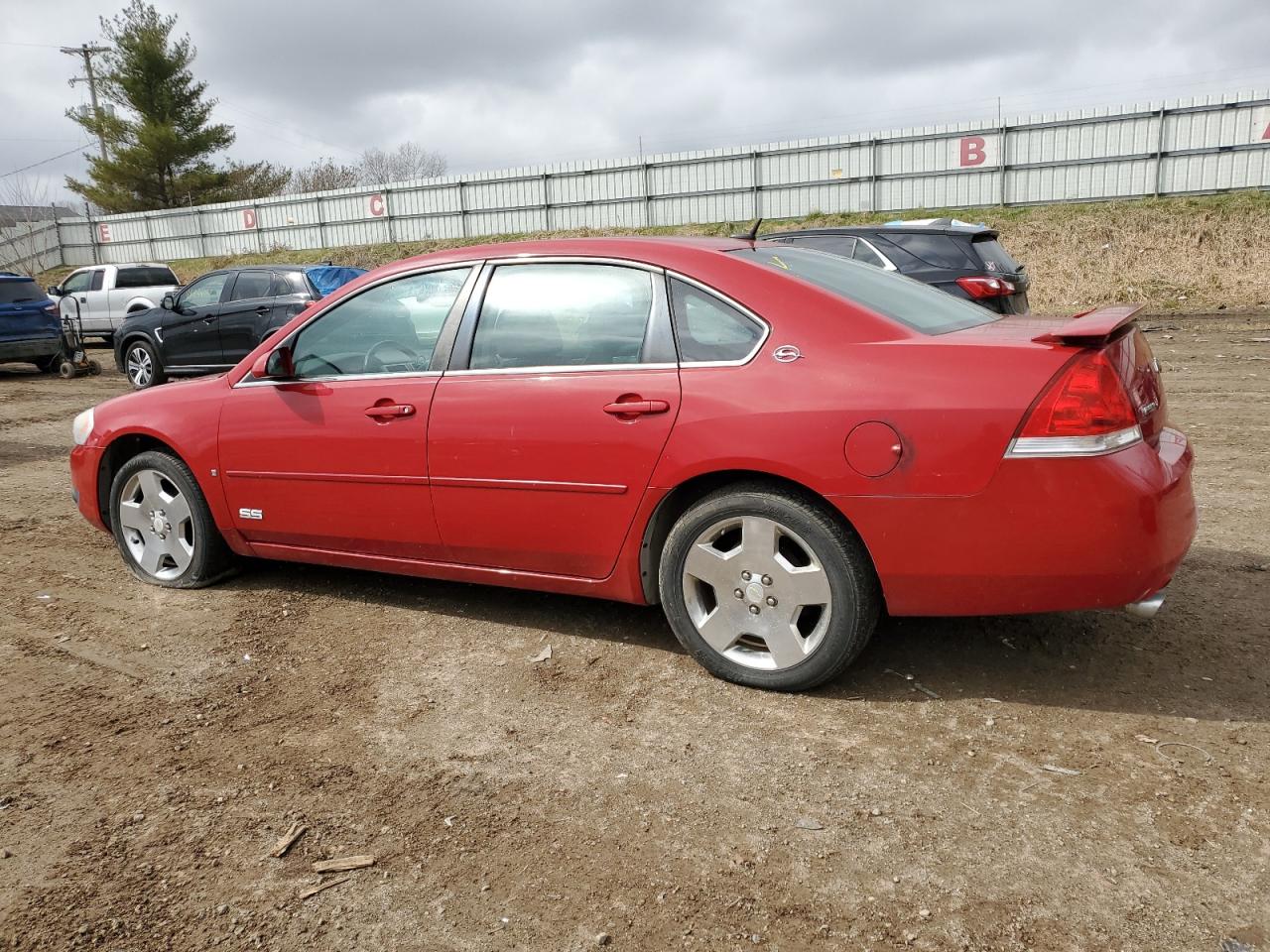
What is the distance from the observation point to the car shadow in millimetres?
3395

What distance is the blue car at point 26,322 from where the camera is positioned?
1552 centimetres

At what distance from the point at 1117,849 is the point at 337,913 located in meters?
1.92

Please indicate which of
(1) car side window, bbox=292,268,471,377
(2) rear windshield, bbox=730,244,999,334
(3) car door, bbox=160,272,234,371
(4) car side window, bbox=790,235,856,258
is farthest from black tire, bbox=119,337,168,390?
(2) rear windshield, bbox=730,244,999,334

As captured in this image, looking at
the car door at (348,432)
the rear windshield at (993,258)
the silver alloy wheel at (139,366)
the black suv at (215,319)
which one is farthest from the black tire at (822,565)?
the silver alloy wheel at (139,366)

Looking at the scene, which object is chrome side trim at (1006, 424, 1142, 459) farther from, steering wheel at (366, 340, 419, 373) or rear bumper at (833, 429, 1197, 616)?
steering wheel at (366, 340, 419, 373)

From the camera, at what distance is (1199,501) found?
225 inches

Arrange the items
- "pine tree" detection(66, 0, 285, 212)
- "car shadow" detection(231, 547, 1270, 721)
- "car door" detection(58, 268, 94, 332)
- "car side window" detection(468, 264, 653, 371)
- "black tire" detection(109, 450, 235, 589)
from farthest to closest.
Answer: "pine tree" detection(66, 0, 285, 212) < "car door" detection(58, 268, 94, 332) < "black tire" detection(109, 450, 235, 589) < "car side window" detection(468, 264, 653, 371) < "car shadow" detection(231, 547, 1270, 721)

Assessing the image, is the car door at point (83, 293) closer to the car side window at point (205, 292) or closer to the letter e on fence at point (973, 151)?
the car side window at point (205, 292)

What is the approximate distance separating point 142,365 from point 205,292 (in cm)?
143

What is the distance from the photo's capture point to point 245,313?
1337 centimetres

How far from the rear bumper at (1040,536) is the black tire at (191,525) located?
312cm

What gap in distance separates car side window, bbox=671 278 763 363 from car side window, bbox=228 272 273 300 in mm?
11196

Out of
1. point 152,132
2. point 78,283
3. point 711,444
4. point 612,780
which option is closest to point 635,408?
point 711,444

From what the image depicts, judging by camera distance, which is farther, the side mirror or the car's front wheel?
the car's front wheel
